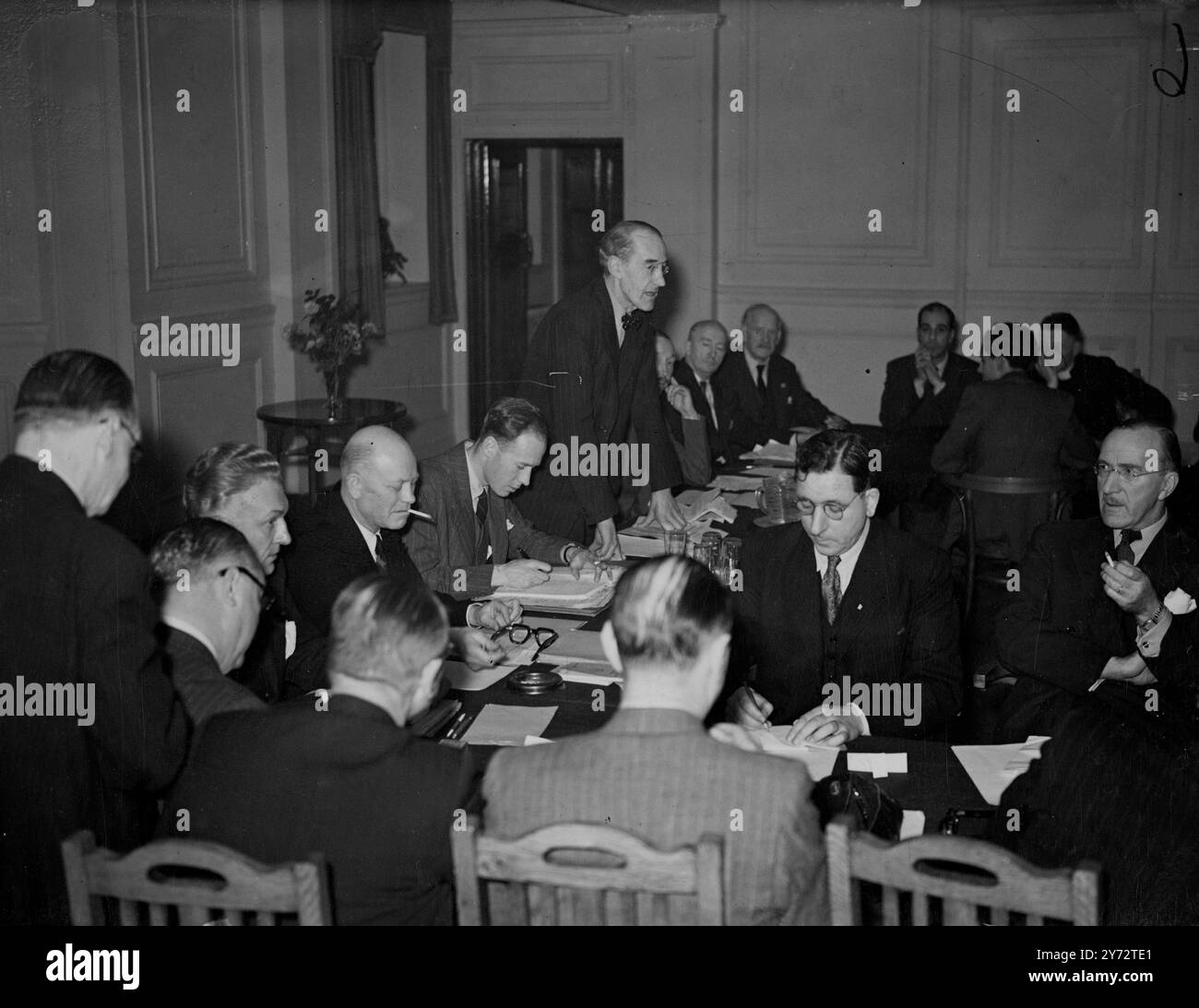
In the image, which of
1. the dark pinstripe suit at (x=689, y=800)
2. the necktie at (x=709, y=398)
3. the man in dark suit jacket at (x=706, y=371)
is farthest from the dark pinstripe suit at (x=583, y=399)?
the dark pinstripe suit at (x=689, y=800)

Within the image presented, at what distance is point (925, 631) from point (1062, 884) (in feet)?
4.71

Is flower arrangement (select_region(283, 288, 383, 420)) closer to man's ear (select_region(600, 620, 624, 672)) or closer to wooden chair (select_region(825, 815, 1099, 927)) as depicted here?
man's ear (select_region(600, 620, 624, 672))

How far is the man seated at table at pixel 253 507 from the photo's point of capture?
9.94 ft

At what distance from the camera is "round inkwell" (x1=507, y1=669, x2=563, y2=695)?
115 inches

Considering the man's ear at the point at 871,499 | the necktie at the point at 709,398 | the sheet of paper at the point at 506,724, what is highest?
the necktie at the point at 709,398

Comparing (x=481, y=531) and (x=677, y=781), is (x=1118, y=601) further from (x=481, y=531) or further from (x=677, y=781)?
(x=481, y=531)

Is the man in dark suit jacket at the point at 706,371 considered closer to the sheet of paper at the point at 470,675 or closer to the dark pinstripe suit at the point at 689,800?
the sheet of paper at the point at 470,675

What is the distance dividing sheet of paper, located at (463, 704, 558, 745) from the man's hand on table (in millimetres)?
923

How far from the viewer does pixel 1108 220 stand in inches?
309

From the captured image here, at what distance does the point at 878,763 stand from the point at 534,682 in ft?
2.69

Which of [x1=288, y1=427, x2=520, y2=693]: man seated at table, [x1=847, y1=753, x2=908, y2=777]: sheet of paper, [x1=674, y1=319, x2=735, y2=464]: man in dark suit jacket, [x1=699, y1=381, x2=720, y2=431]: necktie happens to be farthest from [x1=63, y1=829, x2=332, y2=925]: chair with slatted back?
[x1=699, y1=381, x2=720, y2=431]: necktie

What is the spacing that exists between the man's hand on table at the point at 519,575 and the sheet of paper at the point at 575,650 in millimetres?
464

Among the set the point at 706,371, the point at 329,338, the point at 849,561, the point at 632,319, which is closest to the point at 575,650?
the point at 849,561

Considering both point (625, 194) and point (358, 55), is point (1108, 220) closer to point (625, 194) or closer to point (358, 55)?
point (625, 194)
